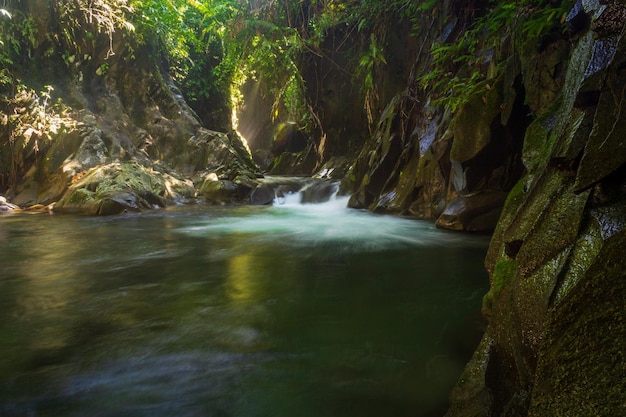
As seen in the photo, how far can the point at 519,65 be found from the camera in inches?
214

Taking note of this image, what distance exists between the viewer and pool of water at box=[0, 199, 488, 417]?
5.97 ft

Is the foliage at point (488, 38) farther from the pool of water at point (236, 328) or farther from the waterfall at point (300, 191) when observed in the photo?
the waterfall at point (300, 191)

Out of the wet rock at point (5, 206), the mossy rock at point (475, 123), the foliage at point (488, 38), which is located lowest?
the wet rock at point (5, 206)

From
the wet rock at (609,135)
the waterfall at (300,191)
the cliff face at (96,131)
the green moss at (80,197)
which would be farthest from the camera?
the waterfall at (300,191)

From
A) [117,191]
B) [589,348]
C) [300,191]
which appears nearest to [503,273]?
[589,348]

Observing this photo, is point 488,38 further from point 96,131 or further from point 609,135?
point 96,131

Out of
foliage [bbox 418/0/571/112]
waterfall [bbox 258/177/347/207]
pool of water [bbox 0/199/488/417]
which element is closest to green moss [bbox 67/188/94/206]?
pool of water [bbox 0/199/488/417]

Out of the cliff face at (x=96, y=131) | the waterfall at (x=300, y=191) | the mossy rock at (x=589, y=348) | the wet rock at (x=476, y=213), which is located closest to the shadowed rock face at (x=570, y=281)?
the mossy rock at (x=589, y=348)

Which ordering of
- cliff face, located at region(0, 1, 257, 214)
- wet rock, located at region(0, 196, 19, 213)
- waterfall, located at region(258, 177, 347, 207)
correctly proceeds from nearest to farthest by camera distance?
1. wet rock, located at region(0, 196, 19, 213)
2. cliff face, located at region(0, 1, 257, 214)
3. waterfall, located at region(258, 177, 347, 207)

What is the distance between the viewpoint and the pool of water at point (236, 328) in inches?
71.6

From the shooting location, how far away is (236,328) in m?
2.60

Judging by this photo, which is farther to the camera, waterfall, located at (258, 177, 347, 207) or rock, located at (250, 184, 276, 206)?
rock, located at (250, 184, 276, 206)

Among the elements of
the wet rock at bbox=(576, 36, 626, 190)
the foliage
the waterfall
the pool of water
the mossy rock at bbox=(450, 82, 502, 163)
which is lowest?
the pool of water

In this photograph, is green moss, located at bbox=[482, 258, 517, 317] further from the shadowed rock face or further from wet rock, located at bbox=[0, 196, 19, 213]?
wet rock, located at bbox=[0, 196, 19, 213]
